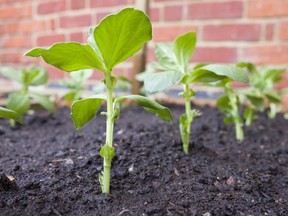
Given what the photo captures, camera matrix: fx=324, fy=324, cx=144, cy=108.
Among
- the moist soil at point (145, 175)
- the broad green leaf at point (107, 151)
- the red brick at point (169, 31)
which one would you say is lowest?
the moist soil at point (145, 175)

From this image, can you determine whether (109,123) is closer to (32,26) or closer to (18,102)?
(18,102)

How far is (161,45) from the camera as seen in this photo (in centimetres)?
86

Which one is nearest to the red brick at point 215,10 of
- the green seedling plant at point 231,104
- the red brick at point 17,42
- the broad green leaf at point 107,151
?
the green seedling plant at point 231,104

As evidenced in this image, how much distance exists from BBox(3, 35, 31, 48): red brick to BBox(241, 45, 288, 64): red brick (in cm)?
159

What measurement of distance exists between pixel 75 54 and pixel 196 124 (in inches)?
27.7

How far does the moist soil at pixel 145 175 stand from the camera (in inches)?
22.7

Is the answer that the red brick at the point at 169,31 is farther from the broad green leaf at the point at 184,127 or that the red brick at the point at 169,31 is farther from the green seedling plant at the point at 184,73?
the broad green leaf at the point at 184,127

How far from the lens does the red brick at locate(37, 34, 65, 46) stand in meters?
2.16

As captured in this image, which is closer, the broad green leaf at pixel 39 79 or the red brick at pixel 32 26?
the broad green leaf at pixel 39 79

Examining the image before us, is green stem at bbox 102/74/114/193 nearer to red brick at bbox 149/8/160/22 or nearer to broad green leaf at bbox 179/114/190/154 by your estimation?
broad green leaf at bbox 179/114/190/154

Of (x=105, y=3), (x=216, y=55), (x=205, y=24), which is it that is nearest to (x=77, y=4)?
(x=105, y=3)

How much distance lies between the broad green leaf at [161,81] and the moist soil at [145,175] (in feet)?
0.63

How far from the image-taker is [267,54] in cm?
150

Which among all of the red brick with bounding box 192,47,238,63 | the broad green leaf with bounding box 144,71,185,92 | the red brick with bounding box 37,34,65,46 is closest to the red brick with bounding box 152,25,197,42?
the red brick with bounding box 192,47,238,63
